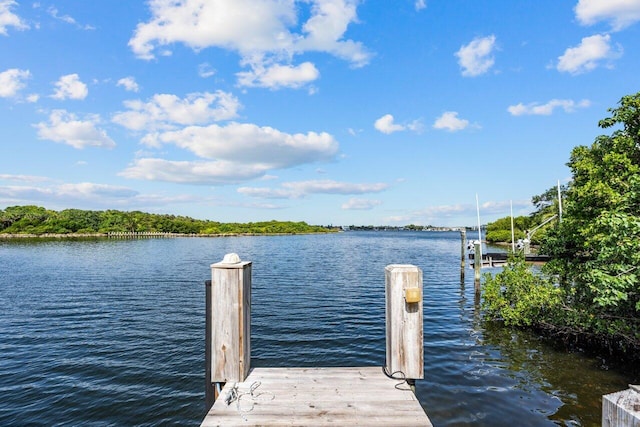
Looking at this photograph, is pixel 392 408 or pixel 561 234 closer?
pixel 392 408

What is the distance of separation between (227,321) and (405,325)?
2.44 m

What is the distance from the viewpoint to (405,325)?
4.89 meters

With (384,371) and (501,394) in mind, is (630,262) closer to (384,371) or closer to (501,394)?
(501,394)

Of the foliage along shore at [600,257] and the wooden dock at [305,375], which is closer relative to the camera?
the wooden dock at [305,375]

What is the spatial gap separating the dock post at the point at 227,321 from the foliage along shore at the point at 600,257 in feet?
24.0

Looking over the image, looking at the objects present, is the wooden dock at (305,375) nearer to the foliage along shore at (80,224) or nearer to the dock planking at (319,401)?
the dock planking at (319,401)

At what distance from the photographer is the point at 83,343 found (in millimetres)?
11547

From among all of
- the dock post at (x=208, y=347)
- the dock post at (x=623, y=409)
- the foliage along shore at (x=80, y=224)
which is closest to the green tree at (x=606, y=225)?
the dock post at (x=623, y=409)

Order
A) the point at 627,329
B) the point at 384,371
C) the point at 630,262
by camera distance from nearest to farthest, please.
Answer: the point at 384,371 < the point at 630,262 < the point at 627,329

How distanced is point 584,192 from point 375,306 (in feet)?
33.9

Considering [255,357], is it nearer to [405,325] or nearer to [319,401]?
[319,401]

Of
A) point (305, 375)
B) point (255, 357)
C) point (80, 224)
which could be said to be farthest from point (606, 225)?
point (80, 224)

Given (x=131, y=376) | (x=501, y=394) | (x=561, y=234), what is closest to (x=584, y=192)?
(x=561, y=234)

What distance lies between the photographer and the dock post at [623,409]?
1.86 m
